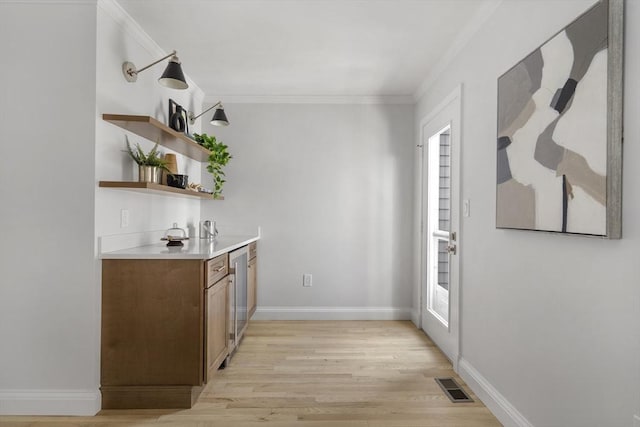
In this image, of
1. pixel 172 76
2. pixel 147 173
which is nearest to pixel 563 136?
pixel 172 76

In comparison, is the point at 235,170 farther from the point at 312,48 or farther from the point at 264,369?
the point at 264,369

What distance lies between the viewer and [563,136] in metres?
1.50

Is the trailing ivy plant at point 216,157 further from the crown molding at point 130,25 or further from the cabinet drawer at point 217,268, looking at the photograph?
the cabinet drawer at point 217,268

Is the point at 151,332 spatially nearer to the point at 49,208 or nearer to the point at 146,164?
the point at 49,208

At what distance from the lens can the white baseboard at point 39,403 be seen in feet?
6.85

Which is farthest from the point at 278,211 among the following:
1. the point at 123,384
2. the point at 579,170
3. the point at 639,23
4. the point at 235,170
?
the point at 639,23

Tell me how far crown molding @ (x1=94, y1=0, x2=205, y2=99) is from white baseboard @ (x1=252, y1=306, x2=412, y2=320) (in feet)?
8.52

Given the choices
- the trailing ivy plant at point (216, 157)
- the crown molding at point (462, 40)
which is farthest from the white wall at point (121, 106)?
the crown molding at point (462, 40)

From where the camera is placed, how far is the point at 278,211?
3.93 metres

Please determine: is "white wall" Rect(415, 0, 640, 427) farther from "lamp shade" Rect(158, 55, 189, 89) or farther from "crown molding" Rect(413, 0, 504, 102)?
Result: "lamp shade" Rect(158, 55, 189, 89)

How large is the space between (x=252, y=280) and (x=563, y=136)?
2.88 m

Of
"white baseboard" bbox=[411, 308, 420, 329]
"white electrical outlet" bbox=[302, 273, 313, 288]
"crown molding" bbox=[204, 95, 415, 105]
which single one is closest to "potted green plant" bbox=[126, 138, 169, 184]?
"crown molding" bbox=[204, 95, 415, 105]

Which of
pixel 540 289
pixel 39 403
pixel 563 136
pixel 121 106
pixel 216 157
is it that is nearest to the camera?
pixel 563 136

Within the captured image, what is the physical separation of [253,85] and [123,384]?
2779 mm
